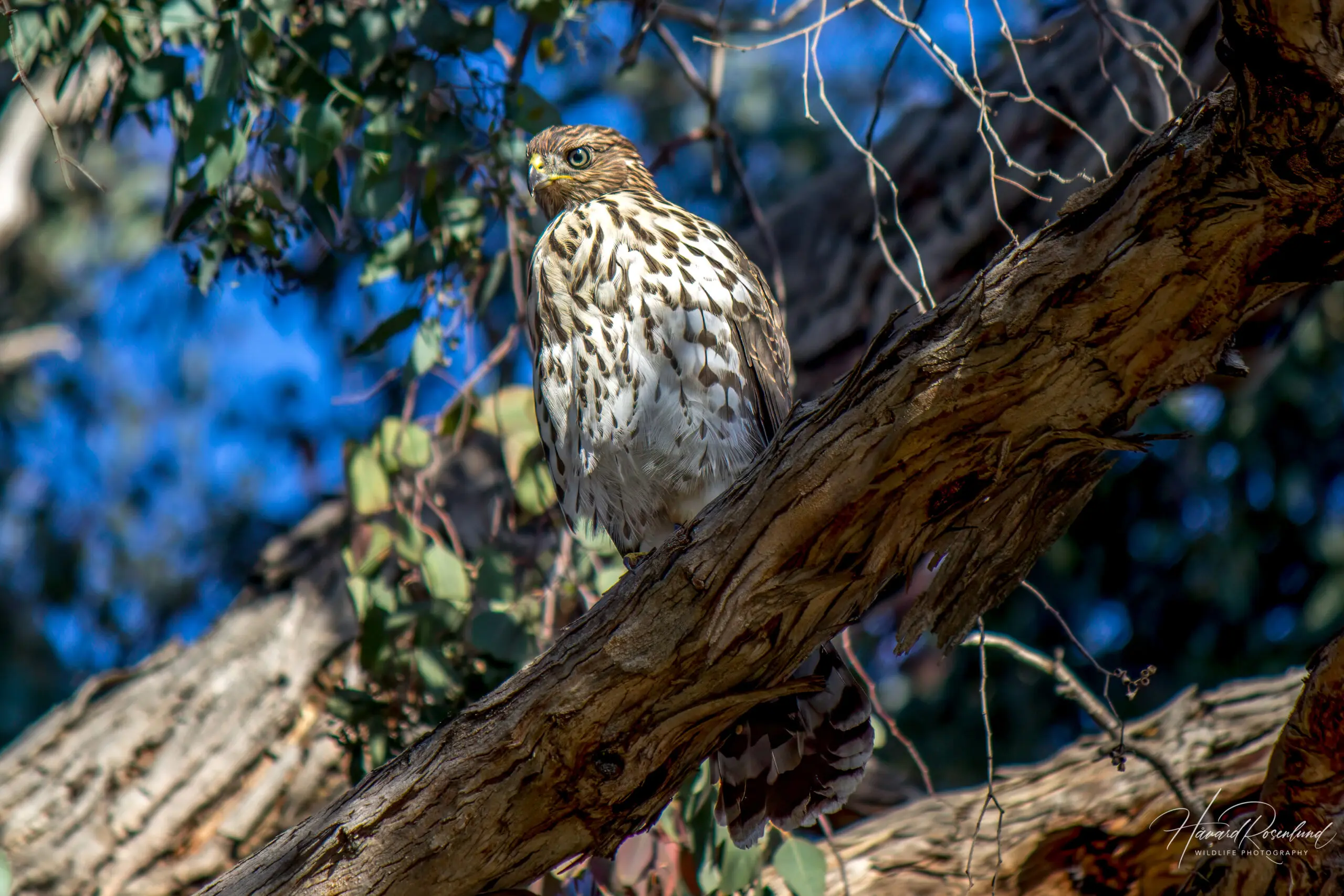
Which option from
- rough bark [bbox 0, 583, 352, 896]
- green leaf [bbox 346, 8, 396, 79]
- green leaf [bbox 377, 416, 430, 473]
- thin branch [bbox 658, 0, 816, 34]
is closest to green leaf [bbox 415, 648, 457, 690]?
green leaf [bbox 377, 416, 430, 473]

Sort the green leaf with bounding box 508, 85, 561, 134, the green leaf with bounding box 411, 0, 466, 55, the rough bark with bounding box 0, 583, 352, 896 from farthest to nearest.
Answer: the rough bark with bounding box 0, 583, 352, 896, the green leaf with bounding box 508, 85, 561, 134, the green leaf with bounding box 411, 0, 466, 55

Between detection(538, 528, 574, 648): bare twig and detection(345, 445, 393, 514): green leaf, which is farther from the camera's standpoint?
detection(345, 445, 393, 514): green leaf

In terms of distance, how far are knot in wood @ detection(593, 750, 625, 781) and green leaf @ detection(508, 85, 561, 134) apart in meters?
1.68

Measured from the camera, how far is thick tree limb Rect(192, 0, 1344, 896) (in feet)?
5.09

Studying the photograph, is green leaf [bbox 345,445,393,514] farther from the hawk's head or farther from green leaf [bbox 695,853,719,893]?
green leaf [bbox 695,853,719,893]

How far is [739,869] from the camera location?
9.05 feet

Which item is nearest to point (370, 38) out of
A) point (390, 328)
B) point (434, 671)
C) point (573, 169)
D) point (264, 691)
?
point (573, 169)

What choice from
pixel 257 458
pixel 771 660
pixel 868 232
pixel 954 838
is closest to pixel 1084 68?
pixel 868 232

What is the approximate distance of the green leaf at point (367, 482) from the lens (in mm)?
3391

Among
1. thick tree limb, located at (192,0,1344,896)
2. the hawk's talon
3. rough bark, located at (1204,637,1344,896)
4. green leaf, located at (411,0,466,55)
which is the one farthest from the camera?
green leaf, located at (411,0,466,55)

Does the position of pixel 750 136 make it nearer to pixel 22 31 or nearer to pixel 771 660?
pixel 22 31

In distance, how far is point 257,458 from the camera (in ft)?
22.2

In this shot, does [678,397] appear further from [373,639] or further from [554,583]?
[373,639]

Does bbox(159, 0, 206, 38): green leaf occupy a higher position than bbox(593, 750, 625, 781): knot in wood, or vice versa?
bbox(159, 0, 206, 38): green leaf
